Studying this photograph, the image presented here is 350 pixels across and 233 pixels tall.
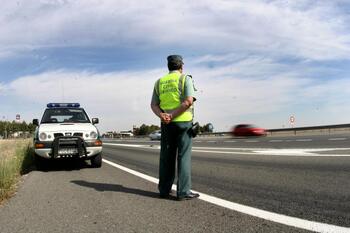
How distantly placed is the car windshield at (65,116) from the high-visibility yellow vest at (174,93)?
6.76m

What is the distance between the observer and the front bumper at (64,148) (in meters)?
11.1

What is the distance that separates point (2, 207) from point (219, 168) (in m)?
5.38

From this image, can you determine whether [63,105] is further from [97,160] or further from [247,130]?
[247,130]

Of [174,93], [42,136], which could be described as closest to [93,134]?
[42,136]

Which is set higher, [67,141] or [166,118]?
[166,118]

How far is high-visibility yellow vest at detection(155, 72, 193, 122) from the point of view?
20.5ft

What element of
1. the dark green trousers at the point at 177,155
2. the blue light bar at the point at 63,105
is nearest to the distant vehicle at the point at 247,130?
the blue light bar at the point at 63,105

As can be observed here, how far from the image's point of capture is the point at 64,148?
36.6 feet

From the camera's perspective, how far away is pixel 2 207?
6152 millimetres

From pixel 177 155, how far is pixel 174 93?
2.87 ft

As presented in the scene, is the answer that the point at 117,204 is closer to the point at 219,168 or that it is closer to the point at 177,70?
the point at 177,70

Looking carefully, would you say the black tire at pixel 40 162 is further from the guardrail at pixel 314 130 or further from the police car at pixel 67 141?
the guardrail at pixel 314 130

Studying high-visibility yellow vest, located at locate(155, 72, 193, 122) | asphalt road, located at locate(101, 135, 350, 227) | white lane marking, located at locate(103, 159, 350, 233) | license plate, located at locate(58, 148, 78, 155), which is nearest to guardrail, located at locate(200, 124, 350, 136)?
asphalt road, located at locate(101, 135, 350, 227)

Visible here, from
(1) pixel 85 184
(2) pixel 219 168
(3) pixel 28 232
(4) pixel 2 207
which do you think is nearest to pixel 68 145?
(1) pixel 85 184
